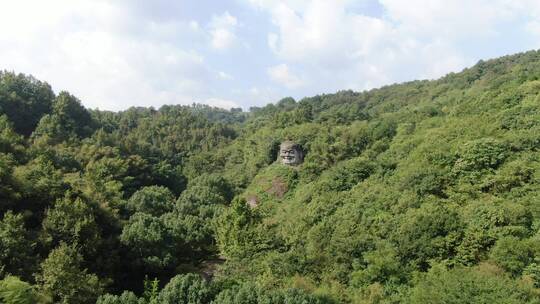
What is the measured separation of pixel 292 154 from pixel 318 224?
2609 centimetres

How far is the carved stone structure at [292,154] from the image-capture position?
59.7 meters

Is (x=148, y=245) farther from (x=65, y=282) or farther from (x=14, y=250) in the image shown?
(x=14, y=250)

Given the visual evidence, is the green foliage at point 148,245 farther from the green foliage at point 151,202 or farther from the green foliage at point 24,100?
the green foliage at point 24,100

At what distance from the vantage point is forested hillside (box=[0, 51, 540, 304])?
22734 mm

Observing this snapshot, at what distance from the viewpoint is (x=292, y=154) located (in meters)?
59.7

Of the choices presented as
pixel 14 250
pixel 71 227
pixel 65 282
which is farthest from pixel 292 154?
pixel 14 250

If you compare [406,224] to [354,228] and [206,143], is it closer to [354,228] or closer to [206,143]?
[354,228]

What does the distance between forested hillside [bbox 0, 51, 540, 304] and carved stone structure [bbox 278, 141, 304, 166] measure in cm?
151

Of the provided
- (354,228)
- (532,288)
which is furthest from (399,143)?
(532,288)

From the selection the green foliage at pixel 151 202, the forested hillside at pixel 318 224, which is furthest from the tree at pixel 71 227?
the green foliage at pixel 151 202

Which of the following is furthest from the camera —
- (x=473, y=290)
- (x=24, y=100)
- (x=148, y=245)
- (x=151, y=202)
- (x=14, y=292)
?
(x=24, y=100)

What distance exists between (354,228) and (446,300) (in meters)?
12.7

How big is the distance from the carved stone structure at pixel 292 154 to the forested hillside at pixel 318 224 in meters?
1.51

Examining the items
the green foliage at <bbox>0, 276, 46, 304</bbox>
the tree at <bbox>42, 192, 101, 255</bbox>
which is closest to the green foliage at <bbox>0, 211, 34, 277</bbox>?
the tree at <bbox>42, 192, 101, 255</bbox>
